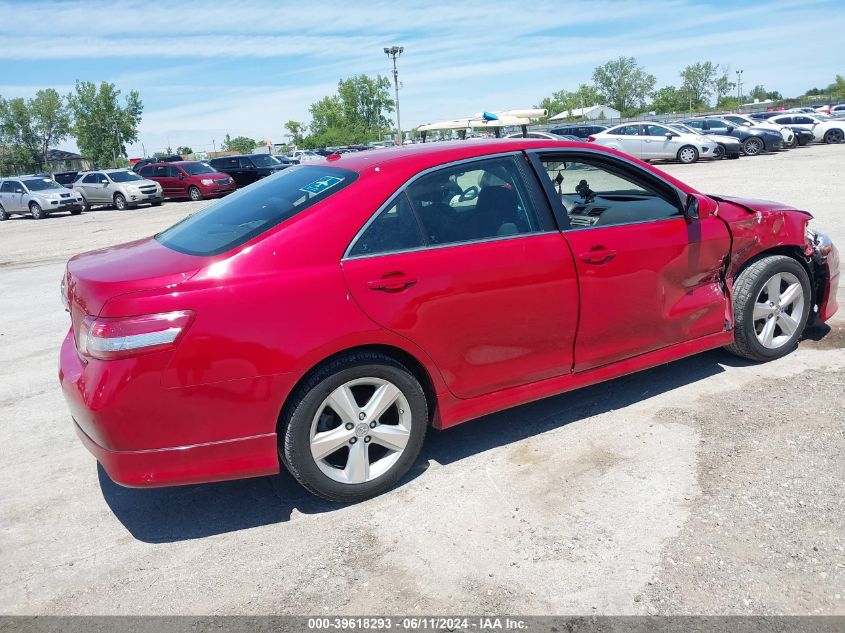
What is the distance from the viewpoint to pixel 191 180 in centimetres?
2853

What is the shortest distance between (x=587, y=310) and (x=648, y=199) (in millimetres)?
965

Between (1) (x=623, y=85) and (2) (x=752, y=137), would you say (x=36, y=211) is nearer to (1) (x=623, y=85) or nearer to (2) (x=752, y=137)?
(2) (x=752, y=137)

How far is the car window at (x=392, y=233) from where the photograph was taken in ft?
11.4

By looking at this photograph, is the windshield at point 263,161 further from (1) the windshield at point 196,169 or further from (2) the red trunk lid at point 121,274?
(2) the red trunk lid at point 121,274

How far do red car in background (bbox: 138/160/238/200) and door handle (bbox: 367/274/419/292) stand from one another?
26.0 metres

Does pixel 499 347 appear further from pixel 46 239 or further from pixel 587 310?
pixel 46 239

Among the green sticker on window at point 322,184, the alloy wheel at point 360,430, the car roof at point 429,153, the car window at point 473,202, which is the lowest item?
the alloy wheel at point 360,430

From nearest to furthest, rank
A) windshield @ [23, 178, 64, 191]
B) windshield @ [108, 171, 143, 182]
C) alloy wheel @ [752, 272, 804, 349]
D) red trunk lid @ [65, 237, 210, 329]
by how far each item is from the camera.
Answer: red trunk lid @ [65, 237, 210, 329], alloy wheel @ [752, 272, 804, 349], windshield @ [23, 178, 64, 191], windshield @ [108, 171, 143, 182]

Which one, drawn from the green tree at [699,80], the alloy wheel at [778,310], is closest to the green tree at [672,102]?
the green tree at [699,80]

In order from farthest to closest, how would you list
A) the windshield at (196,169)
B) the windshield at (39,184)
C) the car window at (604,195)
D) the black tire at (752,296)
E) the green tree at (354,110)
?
the green tree at (354,110)
the windshield at (196,169)
the windshield at (39,184)
the black tire at (752,296)
the car window at (604,195)

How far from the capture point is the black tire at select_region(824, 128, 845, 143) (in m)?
35.4

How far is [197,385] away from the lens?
3.09 meters

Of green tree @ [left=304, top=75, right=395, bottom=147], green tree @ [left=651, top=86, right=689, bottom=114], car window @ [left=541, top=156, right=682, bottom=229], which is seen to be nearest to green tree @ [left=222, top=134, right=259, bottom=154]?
green tree @ [left=304, top=75, right=395, bottom=147]

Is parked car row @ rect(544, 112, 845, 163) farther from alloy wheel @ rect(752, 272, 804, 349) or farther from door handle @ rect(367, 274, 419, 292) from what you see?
door handle @ rect(367, 274, 419, 292)
